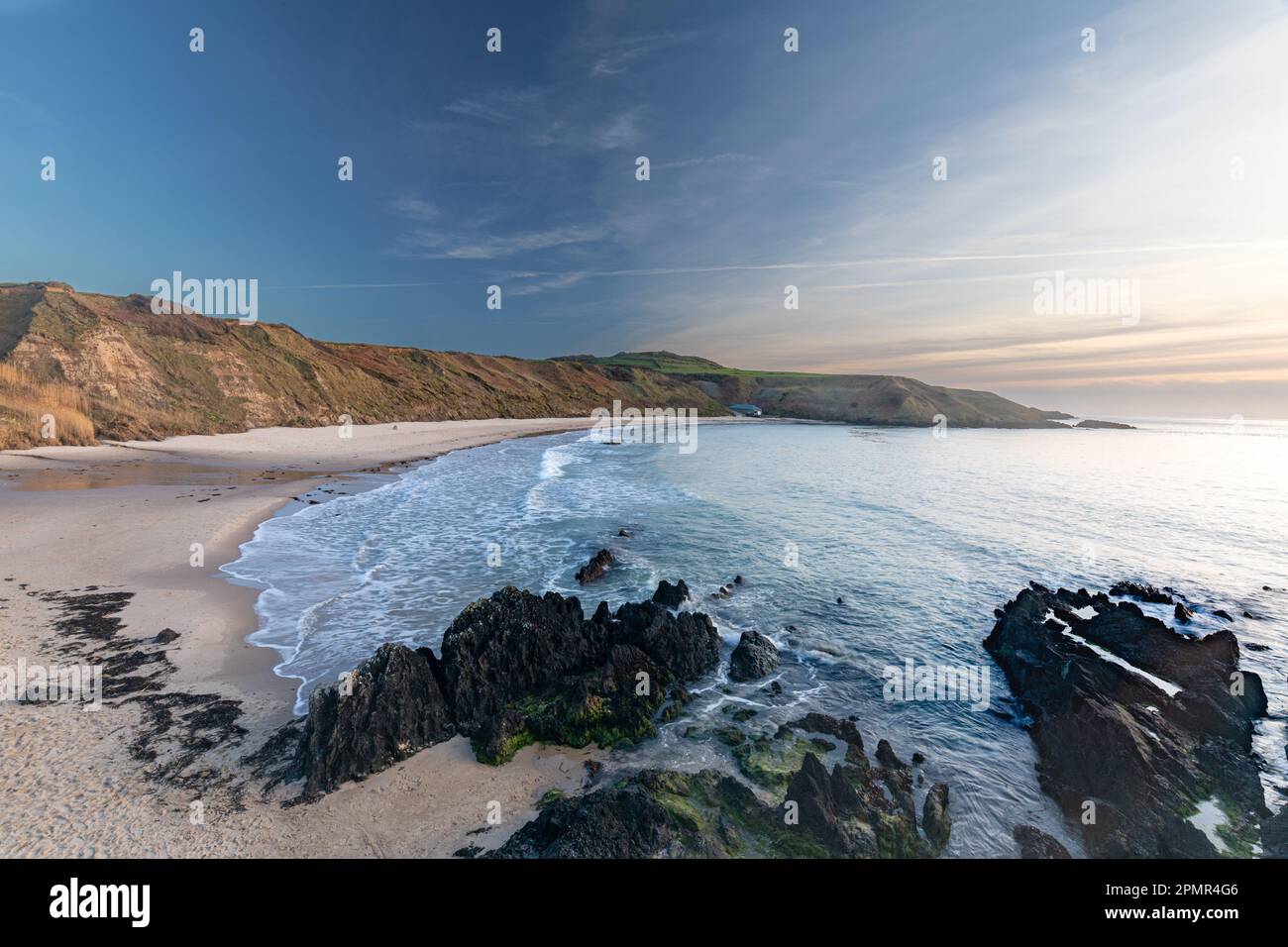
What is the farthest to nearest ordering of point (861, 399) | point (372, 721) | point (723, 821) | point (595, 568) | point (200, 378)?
point (861, 399), point (200, 378), point (595, 568), point (372, 721), point (723, 821)

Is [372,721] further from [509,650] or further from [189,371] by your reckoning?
[189,371]

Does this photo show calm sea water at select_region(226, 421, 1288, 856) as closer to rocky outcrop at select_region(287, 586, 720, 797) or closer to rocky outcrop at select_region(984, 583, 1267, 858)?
rocky outcrop at select_region(984, 583, 1267, 858)

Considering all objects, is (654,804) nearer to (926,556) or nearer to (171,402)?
(926,556)

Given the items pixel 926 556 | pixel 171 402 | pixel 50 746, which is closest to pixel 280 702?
pixel 50 746

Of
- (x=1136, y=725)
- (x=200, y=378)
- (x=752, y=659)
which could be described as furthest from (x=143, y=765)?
(x=200, y=378)

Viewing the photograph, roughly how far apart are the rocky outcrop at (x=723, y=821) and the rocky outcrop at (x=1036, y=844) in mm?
823

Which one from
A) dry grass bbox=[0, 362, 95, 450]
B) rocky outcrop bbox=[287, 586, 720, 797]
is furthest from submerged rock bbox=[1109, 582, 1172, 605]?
→ dry grass bbox=[0, 362, 95, 450]

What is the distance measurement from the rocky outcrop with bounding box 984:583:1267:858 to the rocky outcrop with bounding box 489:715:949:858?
7.47 feet

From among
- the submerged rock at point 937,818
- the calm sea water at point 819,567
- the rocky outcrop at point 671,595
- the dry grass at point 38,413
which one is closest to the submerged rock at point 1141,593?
the calm sea water at point 819,567

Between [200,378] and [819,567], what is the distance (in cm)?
5710

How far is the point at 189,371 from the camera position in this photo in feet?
149

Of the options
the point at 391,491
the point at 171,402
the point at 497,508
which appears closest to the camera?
the point at 497,508

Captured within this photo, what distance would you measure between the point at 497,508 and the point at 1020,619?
1965 cm
